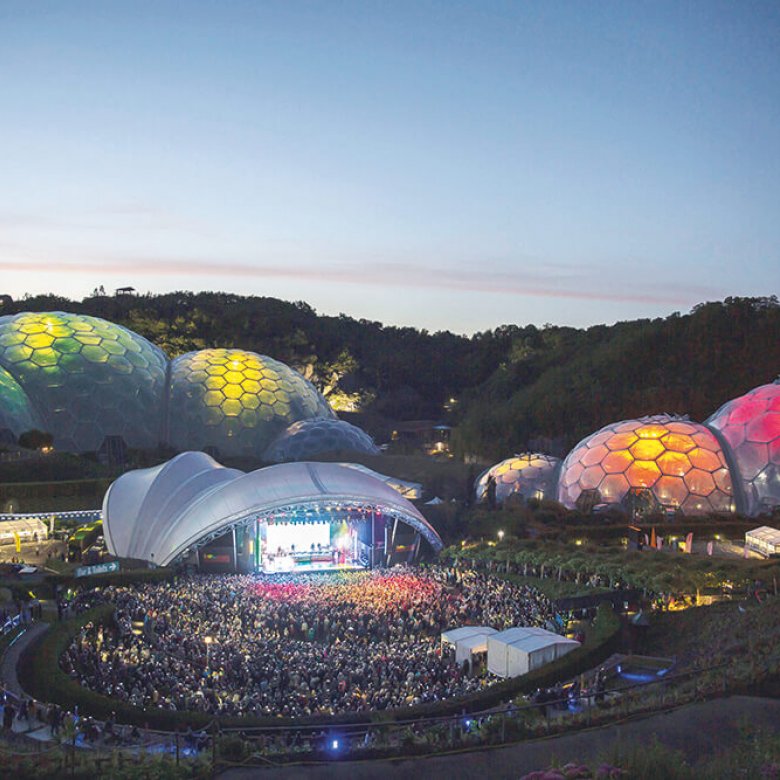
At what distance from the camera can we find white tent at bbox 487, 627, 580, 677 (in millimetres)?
14492

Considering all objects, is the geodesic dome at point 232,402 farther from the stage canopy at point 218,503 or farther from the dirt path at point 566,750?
the dirt path at point 566,750

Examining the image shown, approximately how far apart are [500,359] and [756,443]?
4771 cm

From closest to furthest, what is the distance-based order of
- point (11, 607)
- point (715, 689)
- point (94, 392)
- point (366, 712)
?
point (715, 689) < point (366, 712) < point (11, 607) < point (94, 392)

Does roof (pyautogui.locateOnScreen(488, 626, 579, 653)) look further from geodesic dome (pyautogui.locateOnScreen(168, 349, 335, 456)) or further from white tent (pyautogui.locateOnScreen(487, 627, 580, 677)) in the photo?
geodesic dome (pyautogui.locateOnScreen(168, 349, 335, 456))

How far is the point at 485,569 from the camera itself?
23.4 meters

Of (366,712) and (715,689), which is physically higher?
(715,689)

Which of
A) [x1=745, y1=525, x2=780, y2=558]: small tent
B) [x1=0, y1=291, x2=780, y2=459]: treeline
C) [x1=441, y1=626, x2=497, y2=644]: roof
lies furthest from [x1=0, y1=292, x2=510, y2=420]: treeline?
[x1=441, y1=626, x2=497, y2=644]: roof

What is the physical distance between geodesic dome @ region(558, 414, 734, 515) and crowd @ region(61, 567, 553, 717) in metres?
9.44

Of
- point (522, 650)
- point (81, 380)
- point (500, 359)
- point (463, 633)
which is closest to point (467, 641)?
point (463, 633)

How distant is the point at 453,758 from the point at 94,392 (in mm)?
32513

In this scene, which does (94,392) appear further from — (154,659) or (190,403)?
(154,659)

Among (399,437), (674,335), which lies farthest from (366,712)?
(399,437)

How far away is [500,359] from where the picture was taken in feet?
254

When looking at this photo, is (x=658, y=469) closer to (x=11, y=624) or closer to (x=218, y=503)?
(x=218, y=503)
